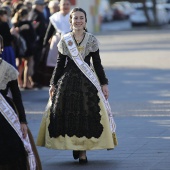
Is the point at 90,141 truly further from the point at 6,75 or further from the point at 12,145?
the point at 6,75

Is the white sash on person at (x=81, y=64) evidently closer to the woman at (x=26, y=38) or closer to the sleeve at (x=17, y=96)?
the sleeve at (x=17, y=96)

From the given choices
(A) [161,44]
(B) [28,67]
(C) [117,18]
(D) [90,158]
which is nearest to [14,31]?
(B) [28,67]

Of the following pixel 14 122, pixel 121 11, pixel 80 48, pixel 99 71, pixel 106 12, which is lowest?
pixel 121 11

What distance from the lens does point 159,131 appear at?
1140 centimetres

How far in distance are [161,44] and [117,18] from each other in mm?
32829

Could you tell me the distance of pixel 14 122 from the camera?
7.62 metres

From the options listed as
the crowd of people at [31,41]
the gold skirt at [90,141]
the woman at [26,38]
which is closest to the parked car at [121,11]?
the crowd of people at [31,41]

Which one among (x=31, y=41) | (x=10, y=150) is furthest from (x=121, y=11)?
(x=10, y=150)

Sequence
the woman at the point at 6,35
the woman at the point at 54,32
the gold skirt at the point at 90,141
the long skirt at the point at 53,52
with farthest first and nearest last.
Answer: the long skirt at the point at 53,52 → the woman at the point at 54,32 → the woman at the point at 6,35 → the gold skirt at the point at 90,141

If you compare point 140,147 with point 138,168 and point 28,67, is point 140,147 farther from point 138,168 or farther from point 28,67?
point 28,67

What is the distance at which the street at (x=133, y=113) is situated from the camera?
9.43m

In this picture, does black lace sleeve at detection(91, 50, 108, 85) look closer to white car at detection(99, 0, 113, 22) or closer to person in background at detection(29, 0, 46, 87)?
person in background at detection(29, 0, 46, 87)

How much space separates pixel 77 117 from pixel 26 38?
824cm

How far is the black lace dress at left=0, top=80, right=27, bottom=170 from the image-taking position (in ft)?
24.8
